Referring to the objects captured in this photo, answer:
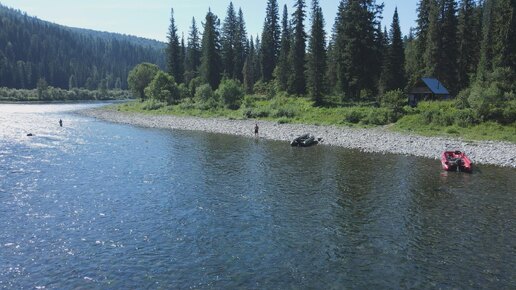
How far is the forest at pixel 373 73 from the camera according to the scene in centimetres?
5883

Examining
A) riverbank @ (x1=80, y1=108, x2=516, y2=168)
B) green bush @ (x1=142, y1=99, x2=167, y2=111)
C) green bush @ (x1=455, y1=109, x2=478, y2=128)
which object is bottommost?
riverbank @ (x1=80, y1=108, x2=516, y2=168)

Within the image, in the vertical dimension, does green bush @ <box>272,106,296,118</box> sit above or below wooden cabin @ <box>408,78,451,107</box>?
below

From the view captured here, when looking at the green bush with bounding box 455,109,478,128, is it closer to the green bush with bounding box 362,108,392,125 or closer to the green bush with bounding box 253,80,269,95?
the green bush with bounding box 362,108,392,125

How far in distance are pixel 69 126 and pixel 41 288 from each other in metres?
65.5

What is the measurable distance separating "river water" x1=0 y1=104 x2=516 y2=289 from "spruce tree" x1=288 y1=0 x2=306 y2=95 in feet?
160

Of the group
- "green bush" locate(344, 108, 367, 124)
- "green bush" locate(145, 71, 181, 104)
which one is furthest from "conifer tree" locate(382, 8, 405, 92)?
"green bush" locate(145, 71, 181, 104)

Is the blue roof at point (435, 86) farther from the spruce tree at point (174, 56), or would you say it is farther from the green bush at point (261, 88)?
the spruce tree at point (174, 56)

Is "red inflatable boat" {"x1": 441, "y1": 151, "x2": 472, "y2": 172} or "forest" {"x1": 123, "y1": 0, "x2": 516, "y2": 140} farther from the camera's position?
"forest" {"x1": 123, "y1": 0, "x2": 516, "y2": 140}

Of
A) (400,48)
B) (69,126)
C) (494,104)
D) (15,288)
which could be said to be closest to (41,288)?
(15,288)

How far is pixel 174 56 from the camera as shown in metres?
120

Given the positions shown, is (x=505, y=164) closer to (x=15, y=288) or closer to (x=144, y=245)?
(x=144, y=245)

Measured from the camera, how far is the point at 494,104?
53125mm

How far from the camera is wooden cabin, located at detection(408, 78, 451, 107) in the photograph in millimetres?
70125

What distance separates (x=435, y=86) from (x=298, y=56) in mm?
29252
